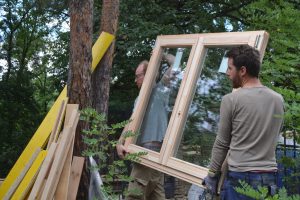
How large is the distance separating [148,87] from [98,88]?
5.45ft

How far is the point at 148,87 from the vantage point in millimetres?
4180

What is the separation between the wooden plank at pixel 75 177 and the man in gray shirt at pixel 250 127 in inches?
68.1

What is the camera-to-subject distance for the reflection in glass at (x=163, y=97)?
381cm

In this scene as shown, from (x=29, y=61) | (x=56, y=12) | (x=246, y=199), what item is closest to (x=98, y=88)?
(x=246, y=199)

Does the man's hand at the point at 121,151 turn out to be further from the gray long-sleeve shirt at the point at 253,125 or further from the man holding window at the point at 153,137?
the gray long-sleeve shirt at the point at 253,125

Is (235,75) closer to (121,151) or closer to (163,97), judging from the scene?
(163,97)

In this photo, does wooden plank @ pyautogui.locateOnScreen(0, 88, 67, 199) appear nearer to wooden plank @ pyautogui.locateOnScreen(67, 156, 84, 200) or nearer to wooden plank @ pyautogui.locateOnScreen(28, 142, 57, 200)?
wooden plank @ pyautogui.locateOnScreen(67, 156, 84, 200)

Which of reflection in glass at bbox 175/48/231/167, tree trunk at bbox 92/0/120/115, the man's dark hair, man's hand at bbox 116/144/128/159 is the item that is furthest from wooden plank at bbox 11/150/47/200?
the man's dark hair

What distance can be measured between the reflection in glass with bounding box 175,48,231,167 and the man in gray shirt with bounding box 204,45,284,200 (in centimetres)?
77

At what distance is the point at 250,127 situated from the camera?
2.43 meters

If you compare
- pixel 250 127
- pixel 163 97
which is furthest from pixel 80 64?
pixel 250 127

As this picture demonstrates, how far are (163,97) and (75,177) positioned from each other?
1.15 m

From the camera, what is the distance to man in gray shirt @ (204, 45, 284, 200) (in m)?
2.43

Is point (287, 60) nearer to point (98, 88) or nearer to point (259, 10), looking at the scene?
point (259, 10)
